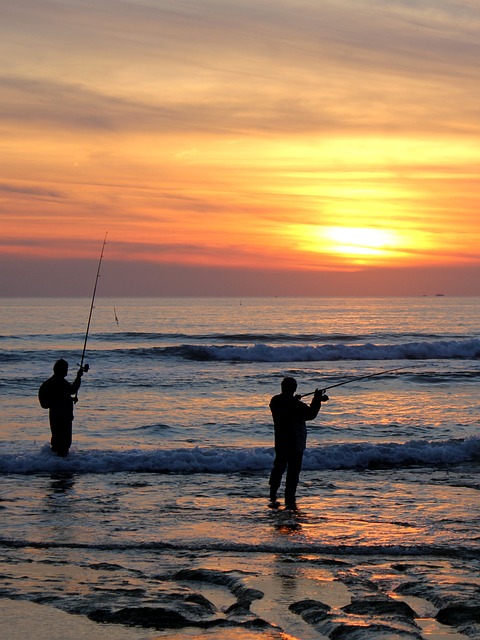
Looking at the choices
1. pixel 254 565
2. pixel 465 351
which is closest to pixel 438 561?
pixel 254 565

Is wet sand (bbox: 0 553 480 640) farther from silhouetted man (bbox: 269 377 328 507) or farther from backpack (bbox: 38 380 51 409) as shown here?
backpack (bbox: 38 380 51 409)

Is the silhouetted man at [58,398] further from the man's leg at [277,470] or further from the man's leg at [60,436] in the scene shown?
the man's leg at [277,470]

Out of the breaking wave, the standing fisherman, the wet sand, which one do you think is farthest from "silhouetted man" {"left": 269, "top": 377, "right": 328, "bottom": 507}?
the standing fisherman

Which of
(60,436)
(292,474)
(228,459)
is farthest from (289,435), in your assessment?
(60,436)

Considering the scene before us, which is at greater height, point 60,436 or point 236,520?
point 60,436

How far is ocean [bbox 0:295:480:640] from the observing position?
549 cm

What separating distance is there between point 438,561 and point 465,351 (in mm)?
36209

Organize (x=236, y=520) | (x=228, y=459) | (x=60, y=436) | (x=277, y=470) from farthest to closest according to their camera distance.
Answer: (x=228, y=459), (x=60, y=436), (x=277, y=470), (x=236, y=520)

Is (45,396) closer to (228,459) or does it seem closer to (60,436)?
(60,436)

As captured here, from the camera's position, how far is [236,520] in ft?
28.5

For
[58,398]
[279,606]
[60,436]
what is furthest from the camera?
[60,436]

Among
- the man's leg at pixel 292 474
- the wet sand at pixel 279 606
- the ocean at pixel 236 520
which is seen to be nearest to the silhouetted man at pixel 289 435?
the man's leg at pixel 292 474

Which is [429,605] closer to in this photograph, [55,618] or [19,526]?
[55,618]

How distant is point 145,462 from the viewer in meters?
12.4
